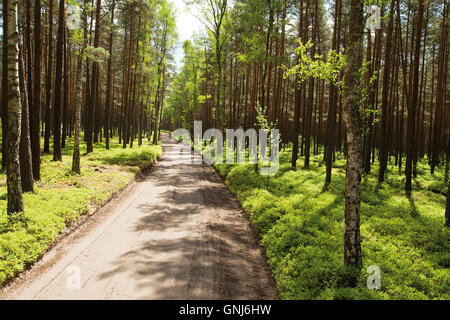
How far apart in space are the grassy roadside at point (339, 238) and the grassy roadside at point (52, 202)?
5794mm

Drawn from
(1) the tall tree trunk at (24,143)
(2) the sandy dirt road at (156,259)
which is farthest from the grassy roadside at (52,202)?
(1) the tall tree trunk at (24,143)

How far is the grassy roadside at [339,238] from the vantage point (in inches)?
210

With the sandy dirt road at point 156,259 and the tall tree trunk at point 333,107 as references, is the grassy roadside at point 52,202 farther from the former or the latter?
the tall tree trunk at point 333,107

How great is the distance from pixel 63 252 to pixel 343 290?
21.9 feet

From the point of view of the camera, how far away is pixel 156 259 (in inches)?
252

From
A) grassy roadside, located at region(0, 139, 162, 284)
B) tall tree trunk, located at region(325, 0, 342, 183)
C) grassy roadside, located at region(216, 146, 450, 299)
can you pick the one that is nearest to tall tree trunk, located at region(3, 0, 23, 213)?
grassy roadside, located at region(0, 139, 162, 284)

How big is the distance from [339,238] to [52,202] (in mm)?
9171

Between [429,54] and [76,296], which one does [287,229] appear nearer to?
[76,296]

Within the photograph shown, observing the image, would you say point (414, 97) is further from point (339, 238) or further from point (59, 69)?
point (59, 69)

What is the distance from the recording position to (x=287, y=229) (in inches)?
311

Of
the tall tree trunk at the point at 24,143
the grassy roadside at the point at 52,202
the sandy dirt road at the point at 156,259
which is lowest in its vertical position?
the sandy dirt road at the point at 156,259

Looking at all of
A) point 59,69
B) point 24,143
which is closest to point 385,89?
point 24,143

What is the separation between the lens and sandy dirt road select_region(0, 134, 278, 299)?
5211mm
